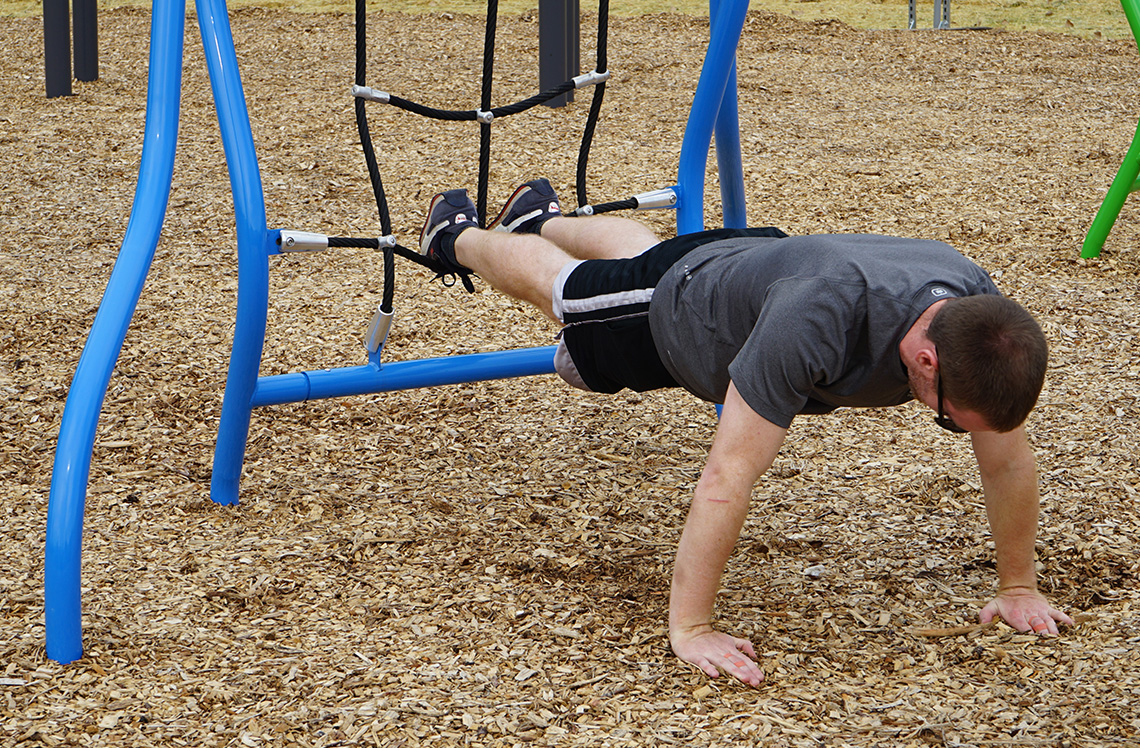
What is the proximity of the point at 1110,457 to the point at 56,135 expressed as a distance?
5293 millimetres

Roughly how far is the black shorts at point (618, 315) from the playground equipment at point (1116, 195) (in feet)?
8.19

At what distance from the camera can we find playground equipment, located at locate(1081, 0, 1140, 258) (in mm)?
4219

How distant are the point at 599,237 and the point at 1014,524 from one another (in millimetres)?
1065

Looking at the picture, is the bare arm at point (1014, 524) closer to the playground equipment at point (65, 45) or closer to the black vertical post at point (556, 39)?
the black vertical post at point (556, 39)

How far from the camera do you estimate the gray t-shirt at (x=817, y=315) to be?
1.80 meters

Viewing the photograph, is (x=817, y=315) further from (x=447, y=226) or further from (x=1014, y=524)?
(x=447, y=226)

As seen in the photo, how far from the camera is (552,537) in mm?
2582

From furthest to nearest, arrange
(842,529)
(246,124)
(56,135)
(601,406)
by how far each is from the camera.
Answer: (56,135)
(601,406)
(842,529)
(246,124)

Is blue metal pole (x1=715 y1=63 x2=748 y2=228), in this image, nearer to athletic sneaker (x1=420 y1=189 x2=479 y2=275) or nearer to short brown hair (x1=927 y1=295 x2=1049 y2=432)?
athletic sneaker (x1=420 y1=189 x2=479 y2=275)

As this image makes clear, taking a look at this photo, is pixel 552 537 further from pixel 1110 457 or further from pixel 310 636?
pixel 1110 457

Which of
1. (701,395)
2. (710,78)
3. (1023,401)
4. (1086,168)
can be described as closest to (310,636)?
(701,395)

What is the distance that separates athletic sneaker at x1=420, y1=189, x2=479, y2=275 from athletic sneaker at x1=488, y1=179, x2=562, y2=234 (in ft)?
0.42

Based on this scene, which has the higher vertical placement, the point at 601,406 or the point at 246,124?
the point at 246,124

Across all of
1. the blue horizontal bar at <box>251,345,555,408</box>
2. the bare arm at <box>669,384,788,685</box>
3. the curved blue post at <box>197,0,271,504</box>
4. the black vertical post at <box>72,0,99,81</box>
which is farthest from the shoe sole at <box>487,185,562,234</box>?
the black vertical post at <box>72,0,99,81</box>
